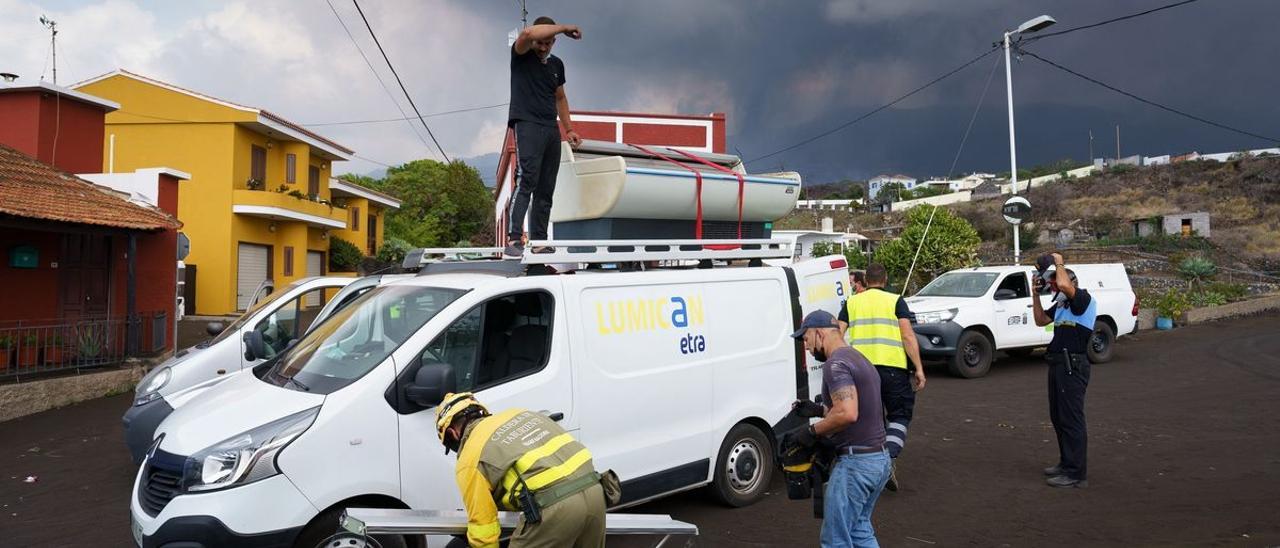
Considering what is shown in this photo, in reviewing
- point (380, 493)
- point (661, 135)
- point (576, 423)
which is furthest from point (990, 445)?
point (661, 135)

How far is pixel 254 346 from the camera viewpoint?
6.53 meters

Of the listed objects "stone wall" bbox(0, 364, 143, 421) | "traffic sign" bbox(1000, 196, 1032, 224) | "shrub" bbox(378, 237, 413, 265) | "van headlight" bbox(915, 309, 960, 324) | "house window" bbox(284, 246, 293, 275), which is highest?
"shrub" bbox(378, 237, 413, 265)

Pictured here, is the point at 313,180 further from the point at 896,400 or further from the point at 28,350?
the point at 896,400

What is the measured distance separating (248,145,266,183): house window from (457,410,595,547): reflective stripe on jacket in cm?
2598

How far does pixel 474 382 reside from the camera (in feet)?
14.2

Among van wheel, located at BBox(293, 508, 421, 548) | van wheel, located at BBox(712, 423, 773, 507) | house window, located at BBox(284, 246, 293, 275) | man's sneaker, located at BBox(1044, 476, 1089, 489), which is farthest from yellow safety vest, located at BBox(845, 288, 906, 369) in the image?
house window, located at BBox(284, 246, 293, 275)

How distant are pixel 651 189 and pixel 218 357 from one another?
446 centimetres

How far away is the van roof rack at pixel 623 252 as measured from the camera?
488cm

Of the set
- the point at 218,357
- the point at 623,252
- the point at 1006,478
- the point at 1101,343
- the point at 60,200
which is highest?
the point at 60,200

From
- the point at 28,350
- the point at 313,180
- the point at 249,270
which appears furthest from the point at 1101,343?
the point at 313,180

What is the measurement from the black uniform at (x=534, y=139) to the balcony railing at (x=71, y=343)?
859cm

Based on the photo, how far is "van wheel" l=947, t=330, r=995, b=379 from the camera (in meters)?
12.0

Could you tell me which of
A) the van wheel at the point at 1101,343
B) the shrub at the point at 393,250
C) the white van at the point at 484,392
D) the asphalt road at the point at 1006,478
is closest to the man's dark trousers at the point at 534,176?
the white van at the point at 484,392

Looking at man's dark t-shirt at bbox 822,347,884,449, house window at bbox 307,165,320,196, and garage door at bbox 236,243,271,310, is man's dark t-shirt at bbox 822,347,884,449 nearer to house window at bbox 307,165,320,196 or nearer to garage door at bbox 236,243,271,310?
garage door at bbox 236,243,271,310
